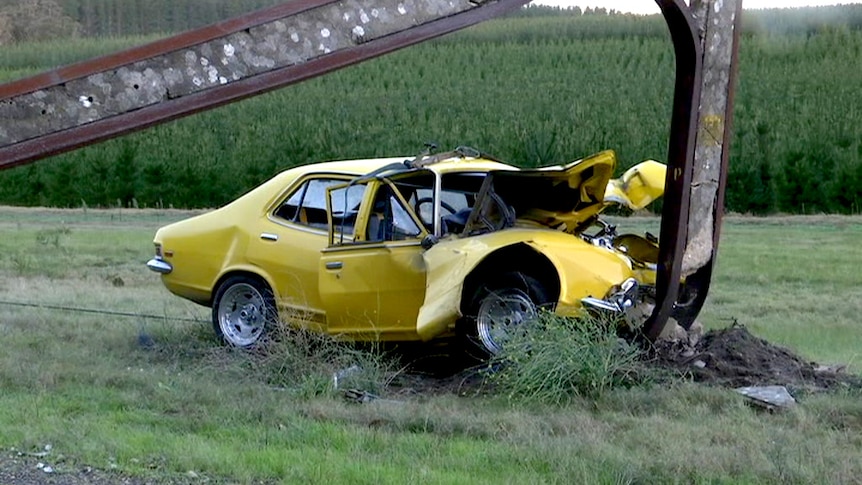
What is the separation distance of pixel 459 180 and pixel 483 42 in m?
45.4

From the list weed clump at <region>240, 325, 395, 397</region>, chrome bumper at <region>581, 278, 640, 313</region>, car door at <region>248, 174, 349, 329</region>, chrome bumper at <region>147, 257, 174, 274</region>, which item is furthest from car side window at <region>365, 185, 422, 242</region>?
chrome bumper at <region>147, 257, 174, 274</region>

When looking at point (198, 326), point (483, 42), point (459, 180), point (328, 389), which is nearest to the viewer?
point (328, 389)

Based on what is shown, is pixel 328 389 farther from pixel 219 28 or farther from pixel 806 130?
pixel 806 130

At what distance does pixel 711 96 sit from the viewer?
30.1 ft

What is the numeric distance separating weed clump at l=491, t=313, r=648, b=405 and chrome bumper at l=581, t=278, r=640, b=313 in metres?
0.22

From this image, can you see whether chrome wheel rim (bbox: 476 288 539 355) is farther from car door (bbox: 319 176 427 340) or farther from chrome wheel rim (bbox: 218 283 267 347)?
chrome wheel rim (bbox: 218 283 267 347)

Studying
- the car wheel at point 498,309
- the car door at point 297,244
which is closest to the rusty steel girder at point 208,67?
the car wheel at point 498,309

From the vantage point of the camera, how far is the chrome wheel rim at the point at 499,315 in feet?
29.8

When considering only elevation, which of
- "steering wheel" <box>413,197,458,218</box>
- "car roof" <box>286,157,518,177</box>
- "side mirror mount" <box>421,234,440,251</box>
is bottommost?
"side mirror mount" <box>421,234,440,251</box>

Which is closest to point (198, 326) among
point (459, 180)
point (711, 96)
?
point (459, 180)

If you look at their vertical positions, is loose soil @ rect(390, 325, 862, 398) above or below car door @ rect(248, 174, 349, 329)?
below

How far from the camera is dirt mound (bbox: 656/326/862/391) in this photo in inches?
344

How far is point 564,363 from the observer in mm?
8094

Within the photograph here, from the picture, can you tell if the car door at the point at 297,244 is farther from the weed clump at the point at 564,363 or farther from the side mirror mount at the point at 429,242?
the weed clump at the point at 564,363
